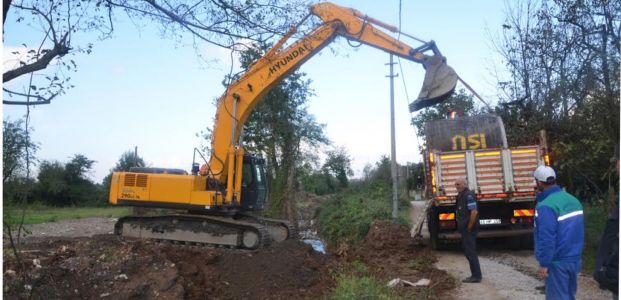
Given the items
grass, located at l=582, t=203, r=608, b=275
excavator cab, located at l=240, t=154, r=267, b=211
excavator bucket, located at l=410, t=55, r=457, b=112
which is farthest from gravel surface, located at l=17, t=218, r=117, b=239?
grass, located at l=582, t=203, r=608, b=275

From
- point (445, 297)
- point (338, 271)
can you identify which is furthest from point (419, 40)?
point (445, 297)

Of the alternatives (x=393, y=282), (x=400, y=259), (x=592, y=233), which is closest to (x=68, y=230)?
(x=400, y=259)

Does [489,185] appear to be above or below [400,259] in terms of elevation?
A: above

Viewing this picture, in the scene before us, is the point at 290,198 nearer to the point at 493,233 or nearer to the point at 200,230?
the point at 200,230

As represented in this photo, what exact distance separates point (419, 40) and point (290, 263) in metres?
5.36

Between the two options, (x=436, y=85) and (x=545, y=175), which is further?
(x=436, y=85)

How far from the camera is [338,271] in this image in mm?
9914

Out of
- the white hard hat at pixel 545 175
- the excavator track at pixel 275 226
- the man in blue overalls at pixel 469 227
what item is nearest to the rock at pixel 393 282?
the man in blue overalls at pixel 469 227

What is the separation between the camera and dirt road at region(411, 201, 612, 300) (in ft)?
25.1

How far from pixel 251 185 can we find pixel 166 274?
5.17 m

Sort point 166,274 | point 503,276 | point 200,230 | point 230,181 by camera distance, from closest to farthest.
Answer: point 166,274, point 503,276, point 230,181, point 200,230

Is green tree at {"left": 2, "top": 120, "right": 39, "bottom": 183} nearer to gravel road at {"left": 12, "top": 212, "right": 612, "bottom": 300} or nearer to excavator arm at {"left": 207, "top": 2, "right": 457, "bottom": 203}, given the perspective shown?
gravel road at {"left": 12, "top": 212, "right": 612, "bottom": 300}

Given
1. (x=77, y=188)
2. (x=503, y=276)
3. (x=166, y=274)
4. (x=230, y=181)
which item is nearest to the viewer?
(x=166, y=274)

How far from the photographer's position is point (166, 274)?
862 cm
